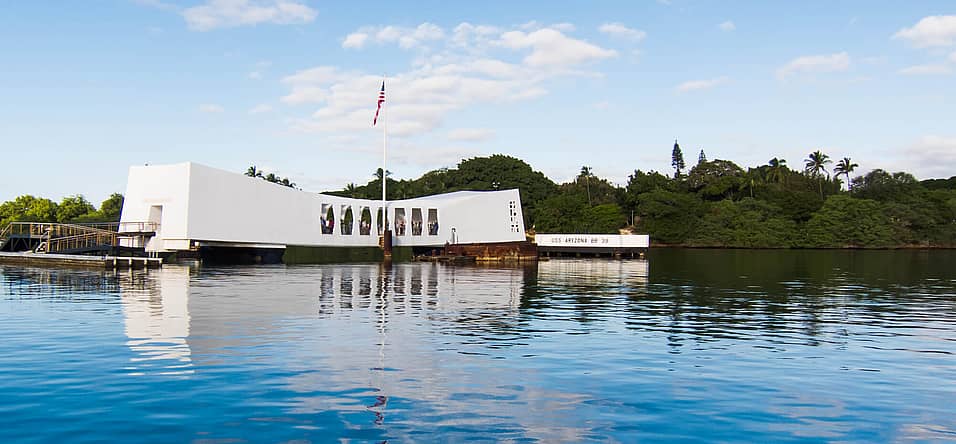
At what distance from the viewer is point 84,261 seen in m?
39.2

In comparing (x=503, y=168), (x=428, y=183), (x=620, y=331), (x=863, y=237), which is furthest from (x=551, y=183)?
(x=620, y=331)

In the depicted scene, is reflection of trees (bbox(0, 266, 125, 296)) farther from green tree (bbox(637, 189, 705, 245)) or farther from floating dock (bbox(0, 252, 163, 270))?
green tree (bbox(637, 189, 705, 245))

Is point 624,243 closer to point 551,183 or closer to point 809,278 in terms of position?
point 809,278

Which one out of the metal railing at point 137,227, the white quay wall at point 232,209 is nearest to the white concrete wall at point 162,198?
the white quay wall at point 232,209

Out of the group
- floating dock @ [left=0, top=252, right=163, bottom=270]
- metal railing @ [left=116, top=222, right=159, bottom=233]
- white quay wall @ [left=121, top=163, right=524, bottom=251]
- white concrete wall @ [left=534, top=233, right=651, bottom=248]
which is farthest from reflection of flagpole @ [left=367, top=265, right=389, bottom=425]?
white concrete wall @ [left=534, top=233, right=651, bottom=248]

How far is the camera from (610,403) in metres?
10.1

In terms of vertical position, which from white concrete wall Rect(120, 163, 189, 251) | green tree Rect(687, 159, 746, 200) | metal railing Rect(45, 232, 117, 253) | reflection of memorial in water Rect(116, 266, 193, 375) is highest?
green tree Rect(687, 159, 746, 200)

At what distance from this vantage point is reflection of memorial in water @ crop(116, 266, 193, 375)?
40.7ft

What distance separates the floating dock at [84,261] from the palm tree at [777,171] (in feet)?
322

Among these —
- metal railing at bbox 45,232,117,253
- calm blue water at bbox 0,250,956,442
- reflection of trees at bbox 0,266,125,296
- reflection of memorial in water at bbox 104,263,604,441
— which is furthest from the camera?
metal railing at bbox 45,232,117,253

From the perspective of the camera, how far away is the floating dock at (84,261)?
127 ft

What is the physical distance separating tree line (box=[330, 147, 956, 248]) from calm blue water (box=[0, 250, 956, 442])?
7752 cm

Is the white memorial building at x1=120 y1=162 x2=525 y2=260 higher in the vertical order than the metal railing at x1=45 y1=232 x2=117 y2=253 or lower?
higher

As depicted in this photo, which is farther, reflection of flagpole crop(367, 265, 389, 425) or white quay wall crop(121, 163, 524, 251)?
white quay wall crop(121, 163, 524, 251)
